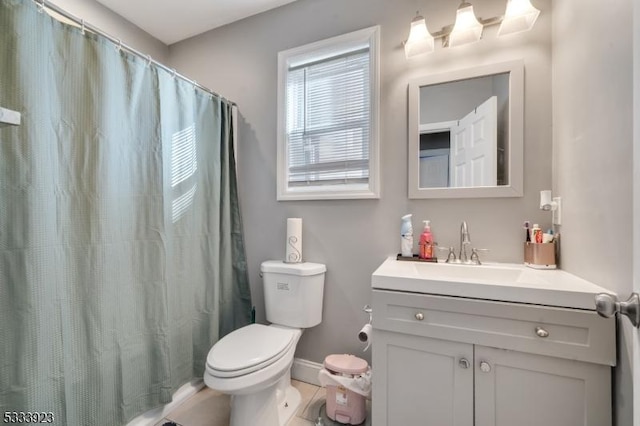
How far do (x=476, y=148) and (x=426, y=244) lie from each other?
1.86 ft

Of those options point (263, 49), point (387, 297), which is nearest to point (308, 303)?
point (387, 297)

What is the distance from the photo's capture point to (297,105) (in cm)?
191

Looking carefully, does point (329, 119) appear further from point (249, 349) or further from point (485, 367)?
point (485, 367)

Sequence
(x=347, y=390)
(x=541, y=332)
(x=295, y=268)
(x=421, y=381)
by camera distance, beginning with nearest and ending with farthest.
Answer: (x=541, y=332) → (x=421, y=381) → (x=347, y=390) → (x=295, y=268)

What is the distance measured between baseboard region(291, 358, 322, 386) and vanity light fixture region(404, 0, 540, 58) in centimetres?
194

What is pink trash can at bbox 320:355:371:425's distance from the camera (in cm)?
139

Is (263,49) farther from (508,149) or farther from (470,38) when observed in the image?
(508,149)

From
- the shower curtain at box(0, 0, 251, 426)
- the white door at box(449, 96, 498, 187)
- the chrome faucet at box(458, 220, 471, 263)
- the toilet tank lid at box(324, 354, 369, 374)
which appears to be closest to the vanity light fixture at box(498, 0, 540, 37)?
the white door at box(449, 96, 498, 187)

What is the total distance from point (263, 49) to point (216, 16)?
0.44 m

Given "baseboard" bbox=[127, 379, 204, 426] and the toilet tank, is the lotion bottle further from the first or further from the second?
"baseboard" bbox=[127, 379, 204, 426]

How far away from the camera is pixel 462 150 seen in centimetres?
149

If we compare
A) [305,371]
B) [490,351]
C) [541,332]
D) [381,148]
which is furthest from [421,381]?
[381,148]

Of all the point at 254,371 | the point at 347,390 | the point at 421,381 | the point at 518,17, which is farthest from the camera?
the point at 347,390

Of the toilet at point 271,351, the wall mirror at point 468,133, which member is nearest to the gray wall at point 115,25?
the toilet at point 271,351
